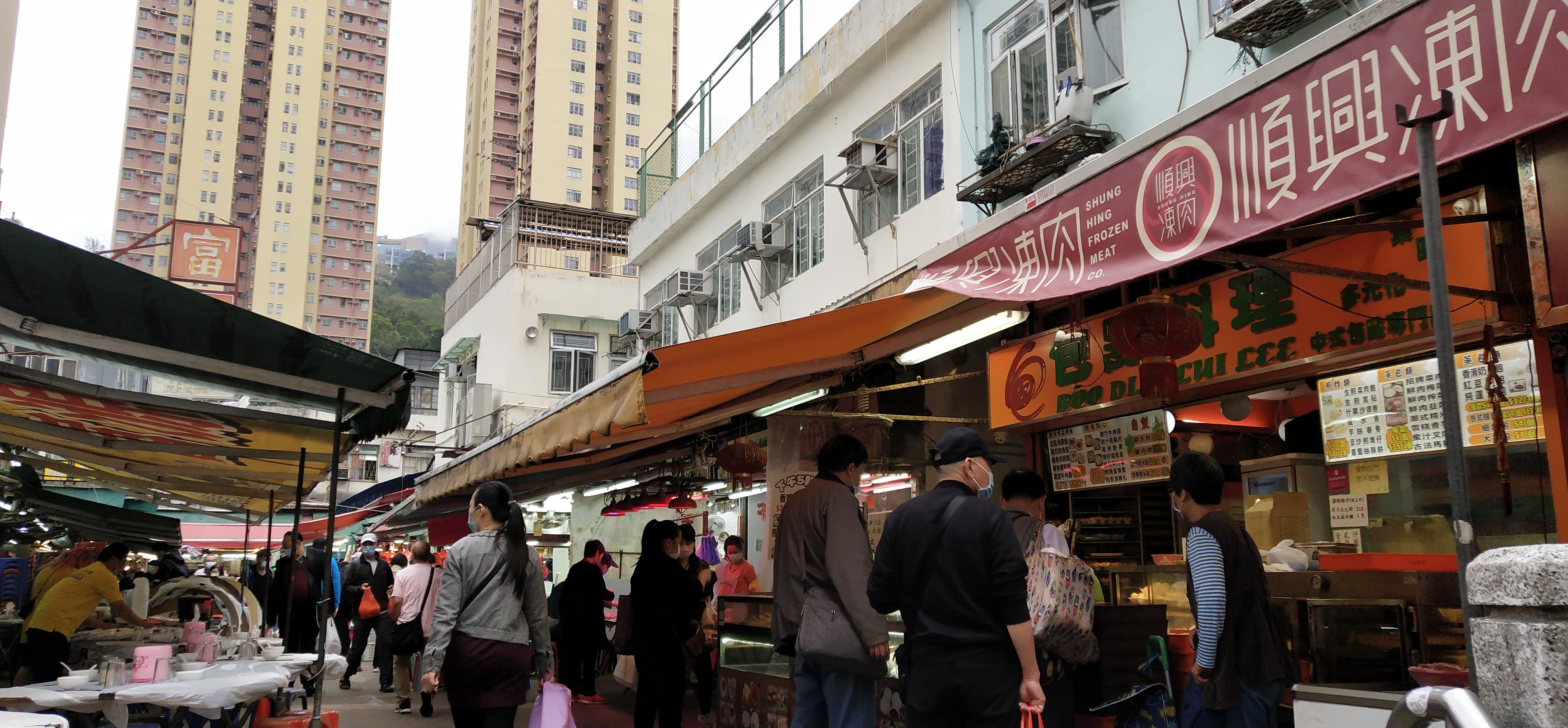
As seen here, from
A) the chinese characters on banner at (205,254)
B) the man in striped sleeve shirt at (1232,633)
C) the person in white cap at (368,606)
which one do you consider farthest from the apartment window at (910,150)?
the chinese characters on banner at (205,254)

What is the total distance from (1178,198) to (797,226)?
36.4ft

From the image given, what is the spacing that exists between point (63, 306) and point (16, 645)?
237 inches

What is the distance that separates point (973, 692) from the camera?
3.85 metres

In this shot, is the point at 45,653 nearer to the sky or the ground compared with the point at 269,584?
nearer to the ground

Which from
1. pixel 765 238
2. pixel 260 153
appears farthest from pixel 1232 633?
pixel 260 153

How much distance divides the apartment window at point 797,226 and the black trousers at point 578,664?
19.6 ft

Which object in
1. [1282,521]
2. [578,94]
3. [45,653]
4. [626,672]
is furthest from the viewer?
[578,94]

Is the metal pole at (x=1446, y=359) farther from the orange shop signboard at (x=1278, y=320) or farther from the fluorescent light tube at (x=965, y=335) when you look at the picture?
the fluorescent light tube at (x=965, y=335)

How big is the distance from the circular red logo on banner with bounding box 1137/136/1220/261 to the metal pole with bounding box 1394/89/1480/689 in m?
1.18

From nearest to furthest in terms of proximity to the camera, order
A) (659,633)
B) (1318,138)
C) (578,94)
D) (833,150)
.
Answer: (1318,138) < (659,633) < (833,150) < (578,94)

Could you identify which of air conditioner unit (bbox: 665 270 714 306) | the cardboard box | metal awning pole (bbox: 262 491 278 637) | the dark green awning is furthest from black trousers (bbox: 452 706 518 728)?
air conditioner unit (bbox: 665 270 714 306)

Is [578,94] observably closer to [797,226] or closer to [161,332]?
[797,226]

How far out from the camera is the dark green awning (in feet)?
13.1

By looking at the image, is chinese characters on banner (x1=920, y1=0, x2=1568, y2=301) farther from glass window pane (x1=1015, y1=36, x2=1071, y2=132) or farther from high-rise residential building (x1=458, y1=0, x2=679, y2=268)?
high-rise residential building (x1=458, y1=0, x2=679, y2=268)
